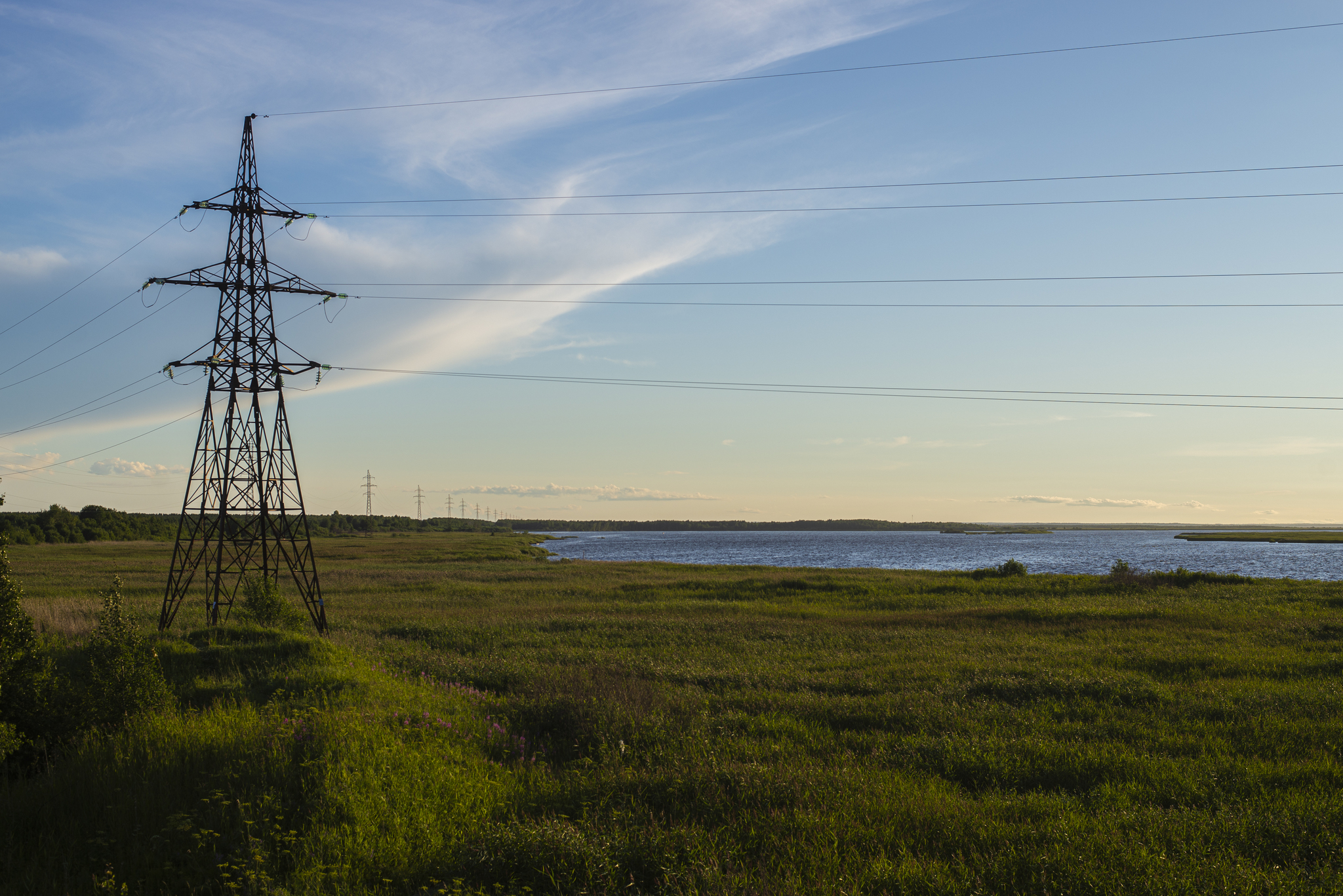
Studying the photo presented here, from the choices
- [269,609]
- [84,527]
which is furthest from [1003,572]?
[84,527]

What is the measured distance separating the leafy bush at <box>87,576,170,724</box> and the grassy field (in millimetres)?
818

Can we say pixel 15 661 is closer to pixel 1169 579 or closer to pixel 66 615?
pixel 66 615

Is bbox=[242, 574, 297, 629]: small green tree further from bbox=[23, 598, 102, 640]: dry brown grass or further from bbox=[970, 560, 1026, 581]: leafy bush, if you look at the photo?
bbox=[970, 560, 1026, 581]: leafy bush

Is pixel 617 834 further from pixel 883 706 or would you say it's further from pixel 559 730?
pixel 883 706

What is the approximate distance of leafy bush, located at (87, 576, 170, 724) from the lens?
1109 centimetres

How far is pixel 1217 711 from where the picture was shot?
12.6m

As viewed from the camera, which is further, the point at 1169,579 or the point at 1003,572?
the point at 1003,572

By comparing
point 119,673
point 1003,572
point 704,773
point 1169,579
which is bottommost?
point 1003,572

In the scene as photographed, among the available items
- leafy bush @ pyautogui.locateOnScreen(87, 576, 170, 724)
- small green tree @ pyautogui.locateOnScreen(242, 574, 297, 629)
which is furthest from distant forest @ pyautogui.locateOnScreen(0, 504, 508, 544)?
leafy bush @ pyautogui.locateOnScreen(87, 576, 170, 724)

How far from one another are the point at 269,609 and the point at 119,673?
13.1 metres

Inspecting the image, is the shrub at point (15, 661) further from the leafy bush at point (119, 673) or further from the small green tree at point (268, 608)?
the small green tree at point (268, 608)

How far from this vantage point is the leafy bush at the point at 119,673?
1109 cm

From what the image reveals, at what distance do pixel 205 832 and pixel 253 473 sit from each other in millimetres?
18915

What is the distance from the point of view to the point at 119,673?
11.3 m
